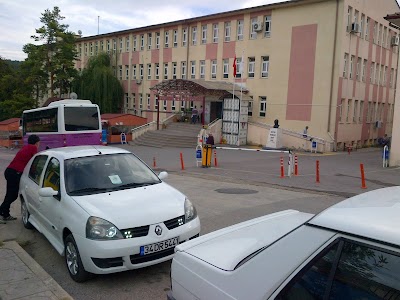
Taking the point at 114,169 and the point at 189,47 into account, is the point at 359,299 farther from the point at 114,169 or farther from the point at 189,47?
the point at 189,47

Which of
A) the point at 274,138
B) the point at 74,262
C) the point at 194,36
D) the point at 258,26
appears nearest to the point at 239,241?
the point at 74,262

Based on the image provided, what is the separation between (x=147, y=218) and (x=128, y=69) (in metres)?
47.0

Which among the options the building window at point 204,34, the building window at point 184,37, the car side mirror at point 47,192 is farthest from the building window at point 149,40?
the car side mirror at point 47,192

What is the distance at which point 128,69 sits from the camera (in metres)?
49.3

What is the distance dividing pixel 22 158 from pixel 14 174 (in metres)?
0.34

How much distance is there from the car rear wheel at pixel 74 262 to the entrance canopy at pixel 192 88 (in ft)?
88.5

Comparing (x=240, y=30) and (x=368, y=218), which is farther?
(x=240, y=30)

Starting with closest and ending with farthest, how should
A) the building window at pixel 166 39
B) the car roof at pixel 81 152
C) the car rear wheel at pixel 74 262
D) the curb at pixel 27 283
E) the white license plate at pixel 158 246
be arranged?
the curb at pixel 27 283 → the white license plate at pixel 158 246 → the car rear wheel at pixel 74 262 → the car roof at pixel 81 152 → the building window at pixel 166 39

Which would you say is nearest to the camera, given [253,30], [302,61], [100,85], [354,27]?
[354,27]

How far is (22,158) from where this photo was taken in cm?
728

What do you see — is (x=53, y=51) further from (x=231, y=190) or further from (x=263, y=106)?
(x=231, y=190)

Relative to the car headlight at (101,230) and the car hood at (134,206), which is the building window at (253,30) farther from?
the car headlight at (101,230)

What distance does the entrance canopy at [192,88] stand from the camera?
31.8 meters

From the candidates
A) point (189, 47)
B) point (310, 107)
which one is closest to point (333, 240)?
point (310, 107)
